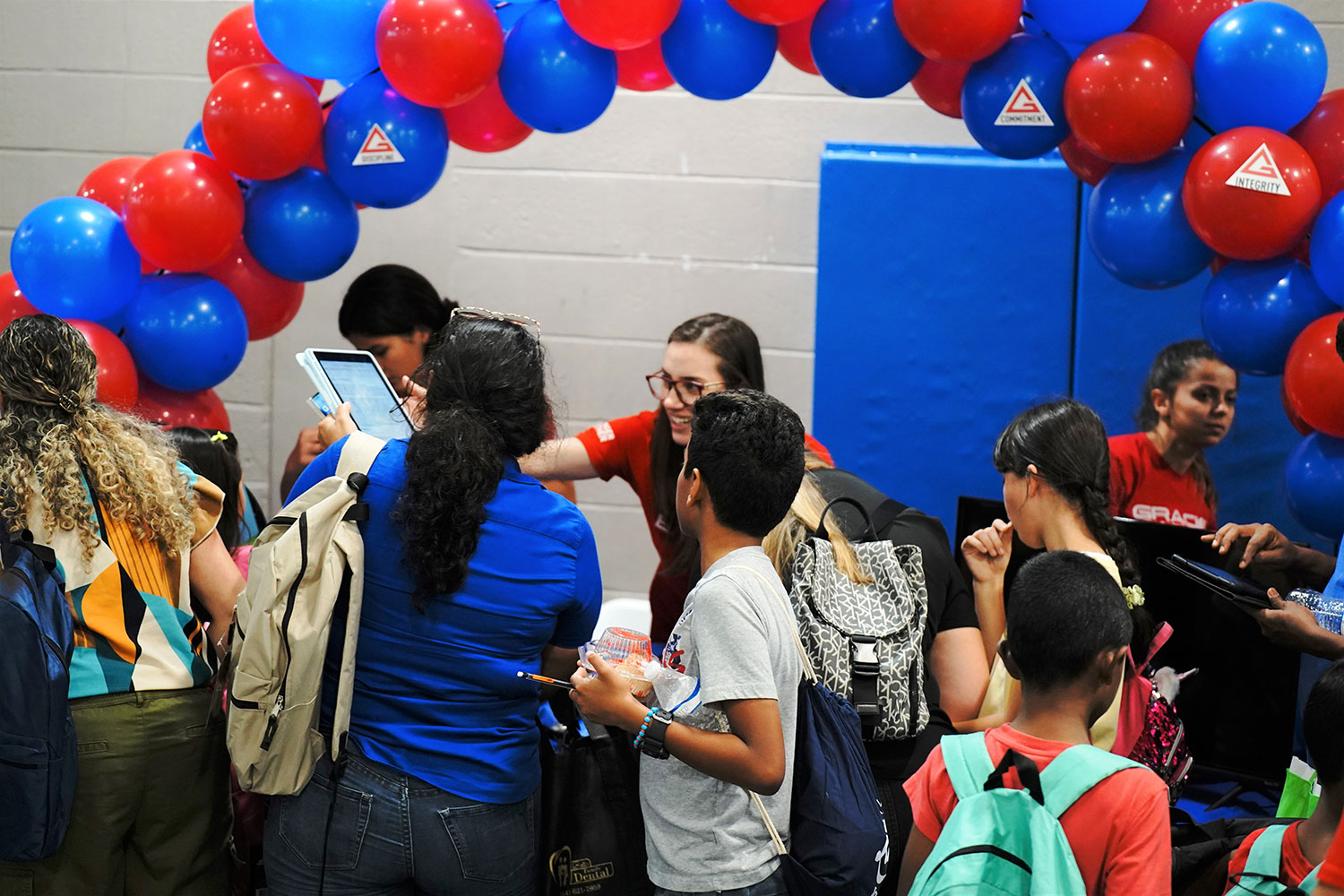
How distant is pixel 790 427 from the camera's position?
5.64ft

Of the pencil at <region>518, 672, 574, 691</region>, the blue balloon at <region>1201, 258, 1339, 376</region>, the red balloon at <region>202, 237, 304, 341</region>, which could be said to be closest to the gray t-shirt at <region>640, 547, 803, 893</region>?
the pencil at <region>518, 672, 574, 691</region>

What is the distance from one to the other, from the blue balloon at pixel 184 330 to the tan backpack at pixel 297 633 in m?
1.20

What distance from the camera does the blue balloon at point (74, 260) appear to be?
274 cm

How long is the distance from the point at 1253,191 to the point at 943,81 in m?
0.69

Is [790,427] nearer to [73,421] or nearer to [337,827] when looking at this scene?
[337,827]

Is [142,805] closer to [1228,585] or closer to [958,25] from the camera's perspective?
[1228,585]

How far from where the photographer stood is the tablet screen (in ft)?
7.77

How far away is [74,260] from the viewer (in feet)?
9.00

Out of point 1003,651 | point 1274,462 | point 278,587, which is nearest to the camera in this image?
point 1003,651

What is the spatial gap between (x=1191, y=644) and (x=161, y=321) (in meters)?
2.43

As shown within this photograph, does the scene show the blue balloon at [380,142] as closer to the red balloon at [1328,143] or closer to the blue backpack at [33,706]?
the blue backpack at [33,706]

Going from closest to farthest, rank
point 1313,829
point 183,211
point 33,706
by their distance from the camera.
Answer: point 1313,829 → point 33,706 → point 183,211

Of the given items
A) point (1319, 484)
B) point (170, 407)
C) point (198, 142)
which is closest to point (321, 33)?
point (198, 142)

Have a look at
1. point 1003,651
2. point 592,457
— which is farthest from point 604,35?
point 1003,651
